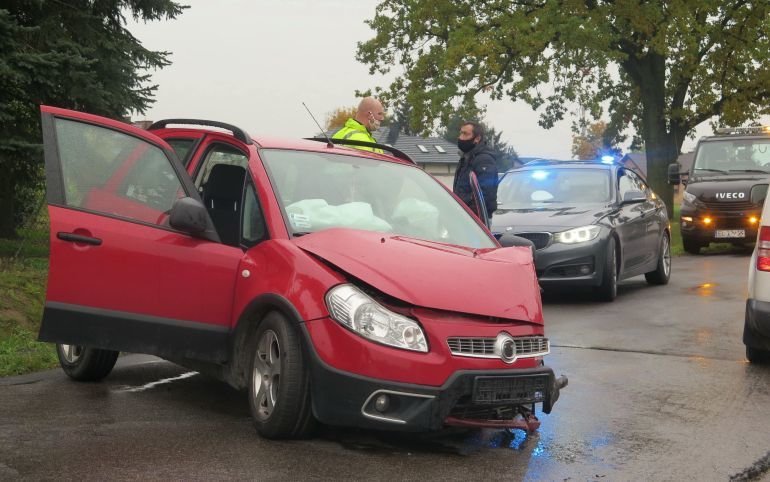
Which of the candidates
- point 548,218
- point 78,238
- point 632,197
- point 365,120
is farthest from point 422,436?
point 632,197

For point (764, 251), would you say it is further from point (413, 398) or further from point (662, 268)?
point (662, 268)

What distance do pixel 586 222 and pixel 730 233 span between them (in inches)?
341

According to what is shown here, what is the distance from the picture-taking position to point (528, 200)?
13891 millimetres

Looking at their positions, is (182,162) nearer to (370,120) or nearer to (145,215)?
(145,215)

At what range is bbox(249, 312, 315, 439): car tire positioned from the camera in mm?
5594

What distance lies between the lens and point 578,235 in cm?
1259

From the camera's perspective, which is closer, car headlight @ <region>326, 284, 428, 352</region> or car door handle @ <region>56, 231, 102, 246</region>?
car headlight @ <region>326, 284, 428, 352</region>

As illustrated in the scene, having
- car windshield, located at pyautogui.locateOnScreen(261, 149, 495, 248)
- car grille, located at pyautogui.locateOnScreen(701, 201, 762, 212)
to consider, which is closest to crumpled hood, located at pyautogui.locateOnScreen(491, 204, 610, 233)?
car windshield, located at pyautogui.locateOnScreen(261, 149, 495, 248)

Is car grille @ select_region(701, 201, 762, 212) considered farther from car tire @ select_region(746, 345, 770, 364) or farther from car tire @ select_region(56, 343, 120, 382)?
car tire @ select_region(56, 343, 120, 382)

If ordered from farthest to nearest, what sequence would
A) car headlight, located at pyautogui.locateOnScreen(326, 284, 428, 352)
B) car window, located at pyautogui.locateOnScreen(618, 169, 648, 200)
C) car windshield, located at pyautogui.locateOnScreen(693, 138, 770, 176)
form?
car windshield, located at pyautogui.locateOnScreen(693, 138, 770, 176) → car window, located at pyautogui.locateOnScreen(618, 169, 648, 200) → car headlight, located at pyautogui.locateOnScreen(326, 284, 428, 352)

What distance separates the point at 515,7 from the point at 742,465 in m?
30.1

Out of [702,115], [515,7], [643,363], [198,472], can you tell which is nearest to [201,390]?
[198,472]

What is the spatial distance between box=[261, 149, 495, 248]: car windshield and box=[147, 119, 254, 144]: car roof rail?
0.68 ft

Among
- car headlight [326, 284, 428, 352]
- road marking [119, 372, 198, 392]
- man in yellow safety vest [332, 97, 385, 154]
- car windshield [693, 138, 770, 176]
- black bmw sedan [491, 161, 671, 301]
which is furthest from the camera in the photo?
car windshield [693, 138, 770, 176]
